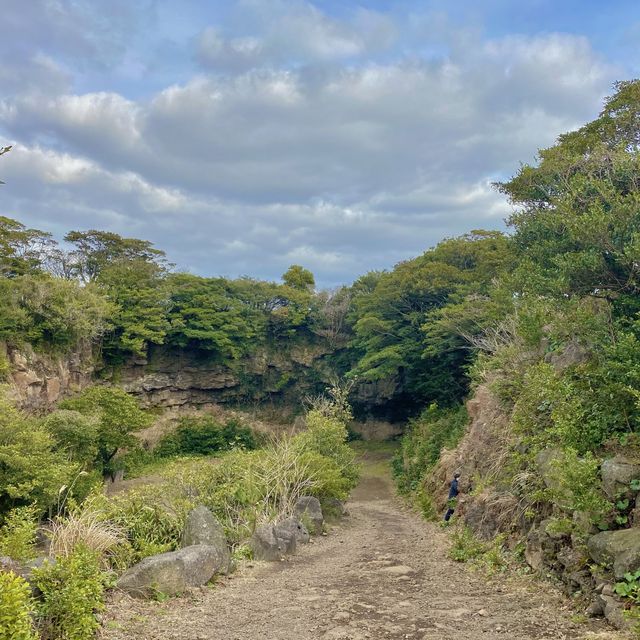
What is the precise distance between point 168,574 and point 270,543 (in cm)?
260

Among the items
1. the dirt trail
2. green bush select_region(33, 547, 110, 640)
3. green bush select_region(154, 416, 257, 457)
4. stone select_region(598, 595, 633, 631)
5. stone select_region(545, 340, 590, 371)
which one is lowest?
green bush select_region(154, 416, 257, 457)

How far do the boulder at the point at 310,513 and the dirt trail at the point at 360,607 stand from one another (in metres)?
2.62

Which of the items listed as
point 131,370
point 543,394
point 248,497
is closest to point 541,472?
point 543,394

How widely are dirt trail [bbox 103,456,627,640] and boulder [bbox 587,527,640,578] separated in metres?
0.51

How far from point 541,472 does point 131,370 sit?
84.5ft

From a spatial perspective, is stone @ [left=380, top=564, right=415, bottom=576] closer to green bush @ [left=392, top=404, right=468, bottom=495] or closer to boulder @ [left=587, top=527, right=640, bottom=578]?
boulder @ [left=587, top=527, right=640, bottom=578]

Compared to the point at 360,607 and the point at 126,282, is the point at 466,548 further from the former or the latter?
the point at 126,282

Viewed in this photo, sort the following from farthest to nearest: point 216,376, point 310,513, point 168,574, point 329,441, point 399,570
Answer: point 216,376 → point 329,441 → point 310,513 → point 399,570 → point 168,574

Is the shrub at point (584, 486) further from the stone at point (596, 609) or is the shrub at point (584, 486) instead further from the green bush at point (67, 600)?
the green bush at point (67, 600)

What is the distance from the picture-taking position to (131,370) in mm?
29062

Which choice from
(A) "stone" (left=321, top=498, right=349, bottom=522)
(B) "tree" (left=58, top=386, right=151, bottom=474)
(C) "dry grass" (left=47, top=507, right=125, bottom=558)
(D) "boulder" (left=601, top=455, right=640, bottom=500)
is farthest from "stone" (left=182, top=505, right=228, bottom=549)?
(B) "tree" (left=58, top=386, right=151, bottom=474)

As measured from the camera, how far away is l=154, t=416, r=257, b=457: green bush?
2839cm

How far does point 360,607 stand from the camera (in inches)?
214

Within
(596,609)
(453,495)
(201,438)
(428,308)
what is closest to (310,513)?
(453,495)
